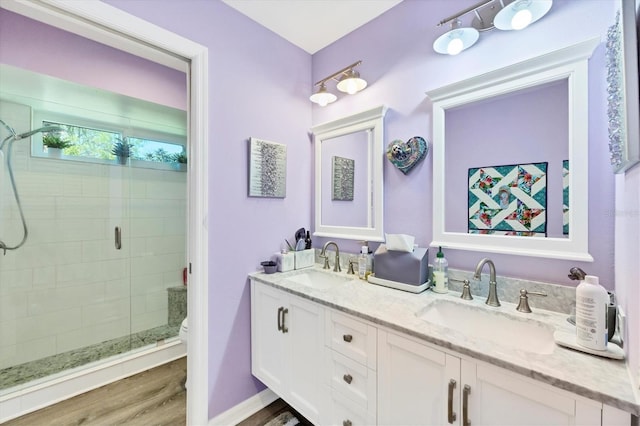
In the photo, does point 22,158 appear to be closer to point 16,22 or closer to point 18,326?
point 16,22

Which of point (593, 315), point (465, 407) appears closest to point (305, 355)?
point (465, 407)

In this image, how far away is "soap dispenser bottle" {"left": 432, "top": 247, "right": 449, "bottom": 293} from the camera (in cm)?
133

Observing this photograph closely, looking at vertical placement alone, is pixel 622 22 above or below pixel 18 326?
above

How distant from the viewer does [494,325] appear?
1110 mm

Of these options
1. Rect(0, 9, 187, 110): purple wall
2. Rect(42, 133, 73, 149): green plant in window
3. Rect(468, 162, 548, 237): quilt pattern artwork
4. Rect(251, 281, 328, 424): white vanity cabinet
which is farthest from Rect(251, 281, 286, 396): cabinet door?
Rect(42, 133, 73, 149): green plant in window

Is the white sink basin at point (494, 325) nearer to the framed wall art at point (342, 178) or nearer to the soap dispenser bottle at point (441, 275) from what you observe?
the soap dispenser bottle at point (441, 275)

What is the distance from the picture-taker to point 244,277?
1707 millimetres

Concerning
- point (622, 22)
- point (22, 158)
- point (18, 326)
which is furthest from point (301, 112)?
point (18, 326)

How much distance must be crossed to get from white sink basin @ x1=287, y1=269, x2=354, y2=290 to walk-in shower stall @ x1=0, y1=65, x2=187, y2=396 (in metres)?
1.51

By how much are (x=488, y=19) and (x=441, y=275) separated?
128cm

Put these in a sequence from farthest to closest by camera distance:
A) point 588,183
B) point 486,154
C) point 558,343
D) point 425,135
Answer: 1. point 425,135
2. point 486,154
3. point 588,183
4. point 558,343

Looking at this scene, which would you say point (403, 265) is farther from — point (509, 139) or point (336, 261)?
point (509, 139)

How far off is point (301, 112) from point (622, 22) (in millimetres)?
1687

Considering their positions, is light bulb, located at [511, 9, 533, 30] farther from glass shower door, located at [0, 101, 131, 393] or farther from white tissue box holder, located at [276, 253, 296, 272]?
glass shower door, located at [0, 101, 131, 393]
